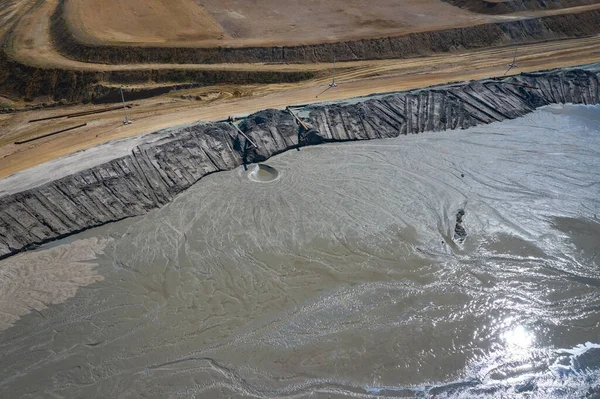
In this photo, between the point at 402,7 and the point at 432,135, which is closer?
the point at 432,135

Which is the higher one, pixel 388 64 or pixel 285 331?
pixel 388 64

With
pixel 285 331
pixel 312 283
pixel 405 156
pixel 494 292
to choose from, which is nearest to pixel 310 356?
pixel 285 331

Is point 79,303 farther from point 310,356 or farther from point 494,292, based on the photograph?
point 494,292

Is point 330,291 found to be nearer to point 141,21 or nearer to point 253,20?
A: point 253,20

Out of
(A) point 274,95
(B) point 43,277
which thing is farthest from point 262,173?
(B) point 43,277

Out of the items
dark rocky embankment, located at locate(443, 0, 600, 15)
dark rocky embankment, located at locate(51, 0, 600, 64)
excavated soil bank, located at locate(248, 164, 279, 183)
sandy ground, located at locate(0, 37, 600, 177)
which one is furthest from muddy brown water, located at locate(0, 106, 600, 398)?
dark rocky embankment, located at locate(443, 0, 600, 15)

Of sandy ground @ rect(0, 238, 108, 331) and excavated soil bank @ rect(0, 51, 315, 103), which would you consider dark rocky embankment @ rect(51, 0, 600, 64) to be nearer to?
excavated soil bank @ rect(0, 51, 315, 103)
